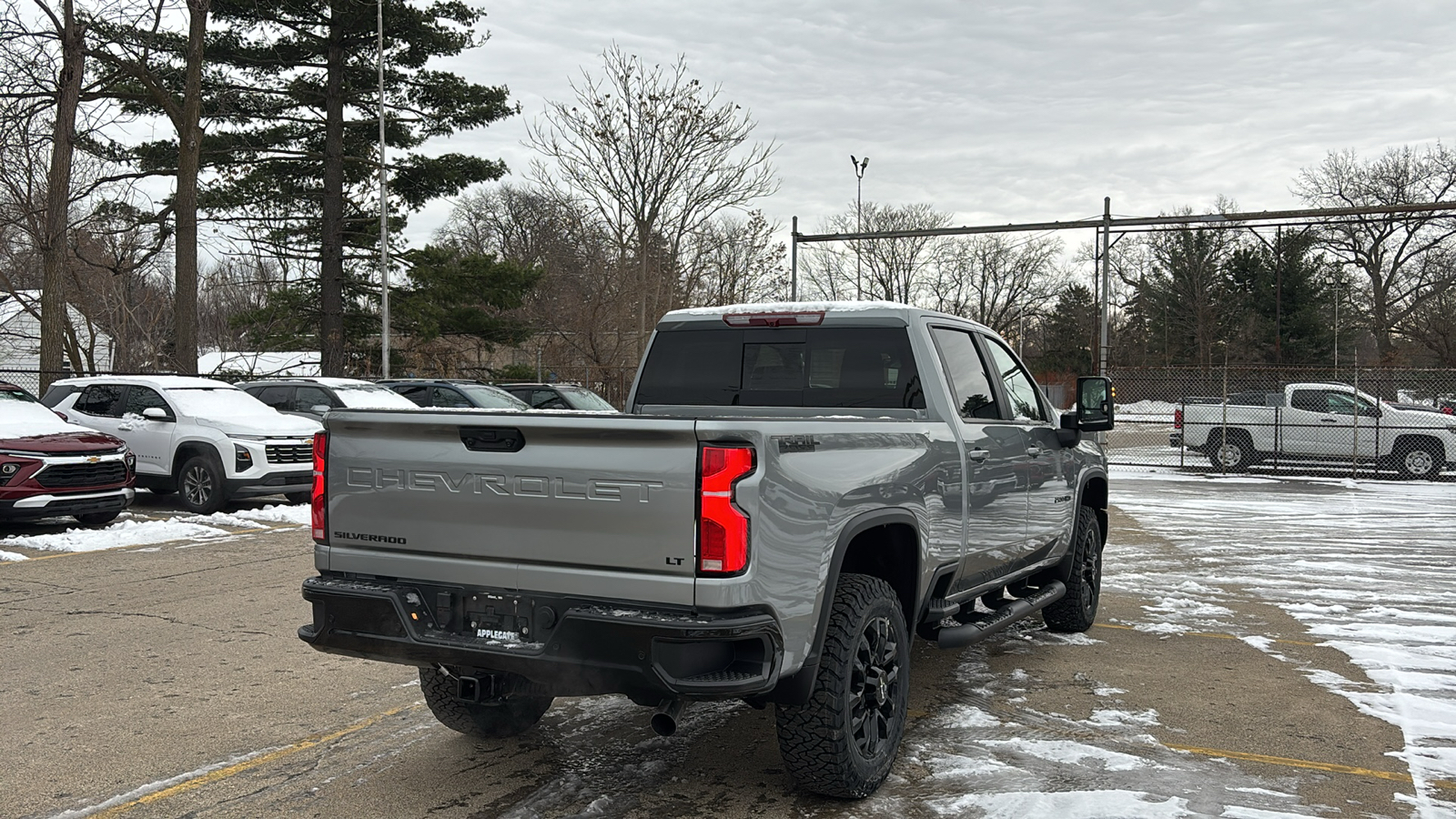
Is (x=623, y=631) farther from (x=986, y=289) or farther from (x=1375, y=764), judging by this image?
(x=986, y=289)

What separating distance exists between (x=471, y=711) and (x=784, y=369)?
2218 millimetres

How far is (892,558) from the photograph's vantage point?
15.7 feet

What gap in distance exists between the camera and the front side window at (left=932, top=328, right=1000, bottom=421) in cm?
558

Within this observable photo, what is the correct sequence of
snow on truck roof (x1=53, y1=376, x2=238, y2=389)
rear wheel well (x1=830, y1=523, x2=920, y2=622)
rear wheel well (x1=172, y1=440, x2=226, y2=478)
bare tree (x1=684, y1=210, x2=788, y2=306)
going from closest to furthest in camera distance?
rear wheel well (x1=830, y1=523, x2=920, y2=622)
rear wheel well (x1=172, y1=440, x2=226, y2=478)
snow on truck roof (x1=53, y1=376, x2=238, y2=389)
bare tree (x1=684, y1=210, x2=788, y2=306)

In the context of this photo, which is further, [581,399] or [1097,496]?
[581,399]

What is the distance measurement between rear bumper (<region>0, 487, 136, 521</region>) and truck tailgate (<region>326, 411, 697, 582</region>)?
8.57 m

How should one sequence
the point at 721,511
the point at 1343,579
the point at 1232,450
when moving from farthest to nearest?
the point at 1232,450, the point at 1343,579, the point at 721,511

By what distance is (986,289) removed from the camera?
67.0 m

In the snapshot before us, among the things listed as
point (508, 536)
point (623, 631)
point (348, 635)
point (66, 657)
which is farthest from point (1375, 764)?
point (66, 657)

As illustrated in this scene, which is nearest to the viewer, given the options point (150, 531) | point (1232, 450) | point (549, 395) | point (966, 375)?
point (966, 375)

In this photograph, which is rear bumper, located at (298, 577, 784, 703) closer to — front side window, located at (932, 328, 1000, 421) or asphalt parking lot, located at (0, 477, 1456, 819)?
asphalt parking lot, located at (0, 477, 1456, 819)

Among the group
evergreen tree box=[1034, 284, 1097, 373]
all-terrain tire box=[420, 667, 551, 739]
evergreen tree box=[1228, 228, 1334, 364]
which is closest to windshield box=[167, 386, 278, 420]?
all-terrain tire box=[420, 667, 551, 739]

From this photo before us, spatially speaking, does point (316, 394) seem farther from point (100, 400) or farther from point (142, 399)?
point (100, 400)

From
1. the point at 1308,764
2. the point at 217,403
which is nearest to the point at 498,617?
the point at 1308,764
